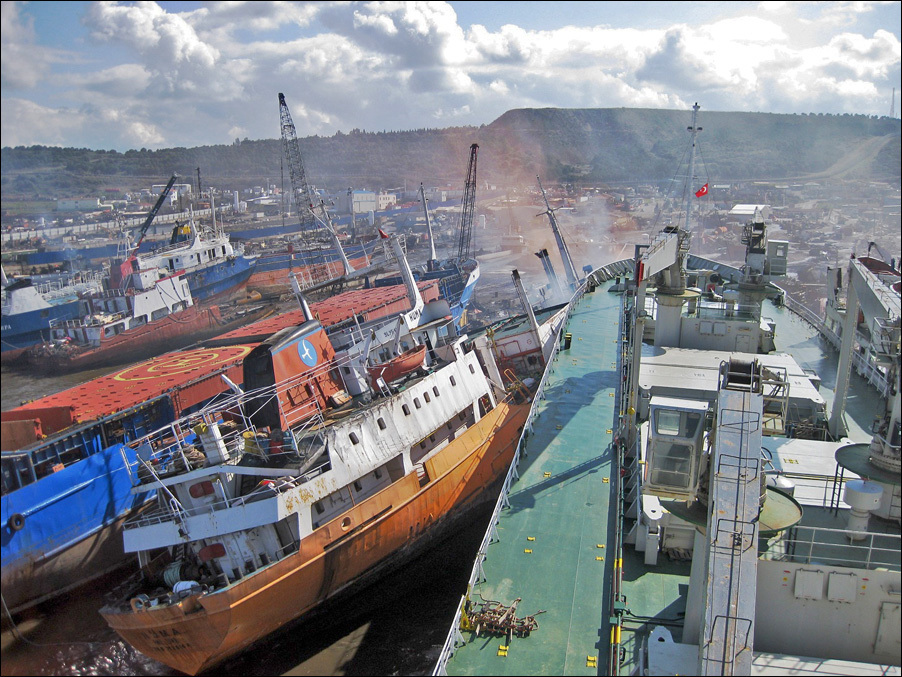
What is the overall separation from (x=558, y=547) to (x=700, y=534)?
3444 mm

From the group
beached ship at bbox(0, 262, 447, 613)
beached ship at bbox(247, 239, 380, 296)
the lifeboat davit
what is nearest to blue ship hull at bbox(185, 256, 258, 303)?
beached ship at bbox(247, 239, 380, 296)

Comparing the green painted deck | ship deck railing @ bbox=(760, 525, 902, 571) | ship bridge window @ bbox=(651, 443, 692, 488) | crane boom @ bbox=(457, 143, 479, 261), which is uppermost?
crane boom @ bbox=(457, 143, 479, 261)

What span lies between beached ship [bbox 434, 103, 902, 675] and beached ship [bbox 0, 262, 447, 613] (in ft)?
24.8

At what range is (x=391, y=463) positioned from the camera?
49.1ft

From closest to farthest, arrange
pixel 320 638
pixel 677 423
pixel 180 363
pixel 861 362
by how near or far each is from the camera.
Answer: pixel 677 423
pixel 320 638
pixel 861 362
pixel 180 363

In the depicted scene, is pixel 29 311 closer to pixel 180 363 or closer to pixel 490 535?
pixel 180 363

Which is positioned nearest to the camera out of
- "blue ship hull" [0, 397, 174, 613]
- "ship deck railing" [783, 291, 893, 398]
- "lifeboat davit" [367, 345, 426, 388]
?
"blue ship hull" [0, 397, 174, 613]

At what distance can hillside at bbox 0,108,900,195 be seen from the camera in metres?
94.9

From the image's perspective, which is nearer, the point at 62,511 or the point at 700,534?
the point at 700,534

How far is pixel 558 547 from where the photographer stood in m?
10.9

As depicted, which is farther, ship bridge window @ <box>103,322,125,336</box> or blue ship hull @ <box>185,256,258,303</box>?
blue ship hull @ <box>185,256,258,303</box>

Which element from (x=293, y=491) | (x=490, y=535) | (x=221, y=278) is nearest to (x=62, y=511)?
(x=293, y=491)

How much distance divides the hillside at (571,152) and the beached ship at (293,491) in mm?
75841

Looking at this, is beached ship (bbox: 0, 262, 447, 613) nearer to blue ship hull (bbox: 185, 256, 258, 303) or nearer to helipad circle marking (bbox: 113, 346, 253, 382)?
helipad circle marking (bbox: 113, 346, 253, 382)
